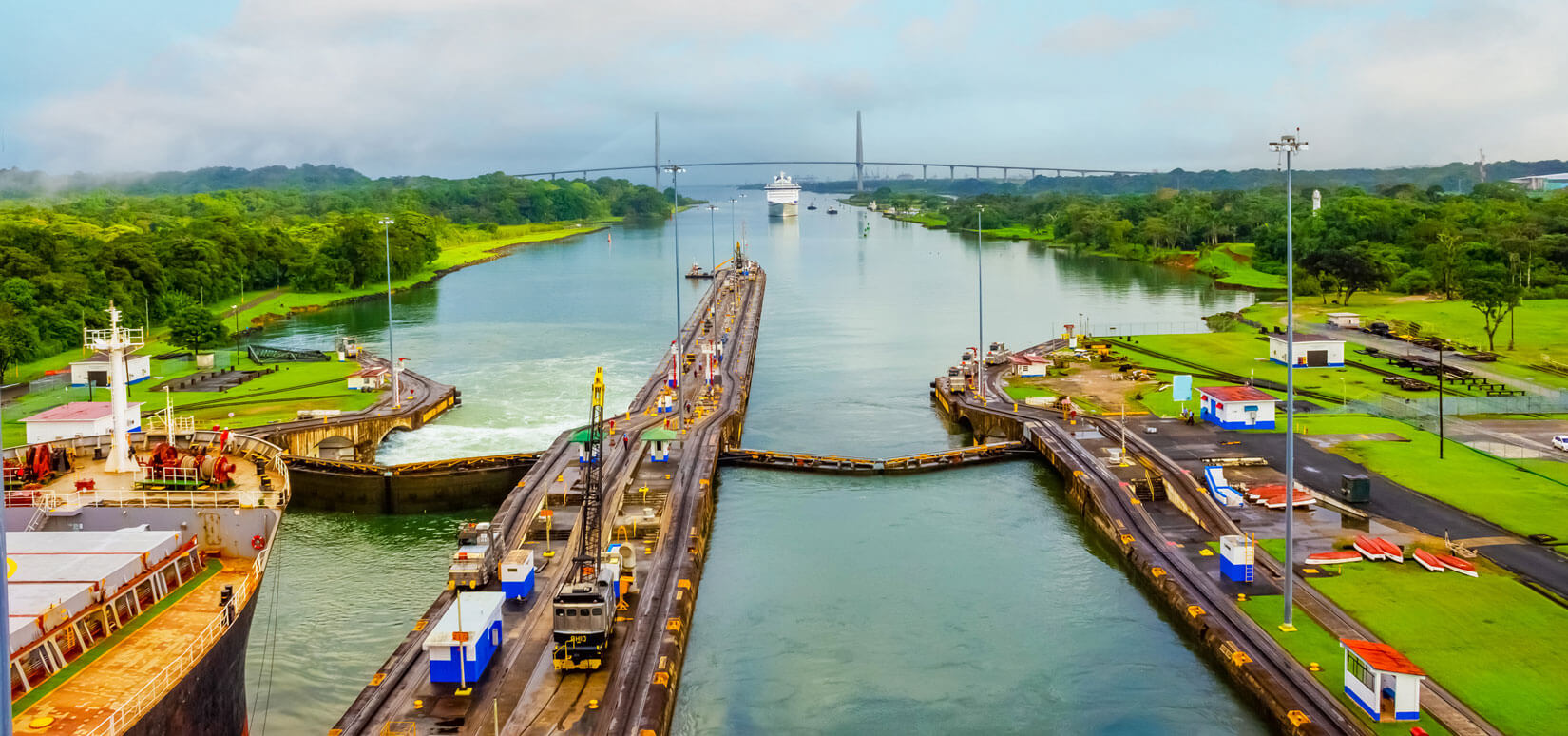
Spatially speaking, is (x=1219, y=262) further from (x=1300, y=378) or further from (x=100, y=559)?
A: (x=100, y=559)

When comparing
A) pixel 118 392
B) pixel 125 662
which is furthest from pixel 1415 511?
pixel 118 392

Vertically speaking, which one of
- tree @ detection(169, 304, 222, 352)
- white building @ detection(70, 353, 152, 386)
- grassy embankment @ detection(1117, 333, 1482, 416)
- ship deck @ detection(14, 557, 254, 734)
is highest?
tree @ detection(169, 304, 222, 352)

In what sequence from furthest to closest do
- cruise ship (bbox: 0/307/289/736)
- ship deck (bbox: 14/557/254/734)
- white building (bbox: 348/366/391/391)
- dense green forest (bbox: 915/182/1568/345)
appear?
dense green forest (bbox: 915/182/1568/345), white building (bbox: 348/366/391/391), cruise ship (bbox: 0/307/289/736), ship deck (bbox: 14/557/254/734)

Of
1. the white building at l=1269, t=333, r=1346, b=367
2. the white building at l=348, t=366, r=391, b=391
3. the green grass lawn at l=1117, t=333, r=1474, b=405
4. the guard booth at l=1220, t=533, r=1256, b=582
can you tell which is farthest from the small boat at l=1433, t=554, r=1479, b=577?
the white building at l=348, t=366, r=391, b=391

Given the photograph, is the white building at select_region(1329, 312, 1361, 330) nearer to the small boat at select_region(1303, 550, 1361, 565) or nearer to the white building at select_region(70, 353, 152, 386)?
the small boat at select_region(1303, 550, 1361, 565)

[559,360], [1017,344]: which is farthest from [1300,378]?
[559,360]

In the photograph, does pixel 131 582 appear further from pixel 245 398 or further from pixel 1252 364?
pixel 1252 364
